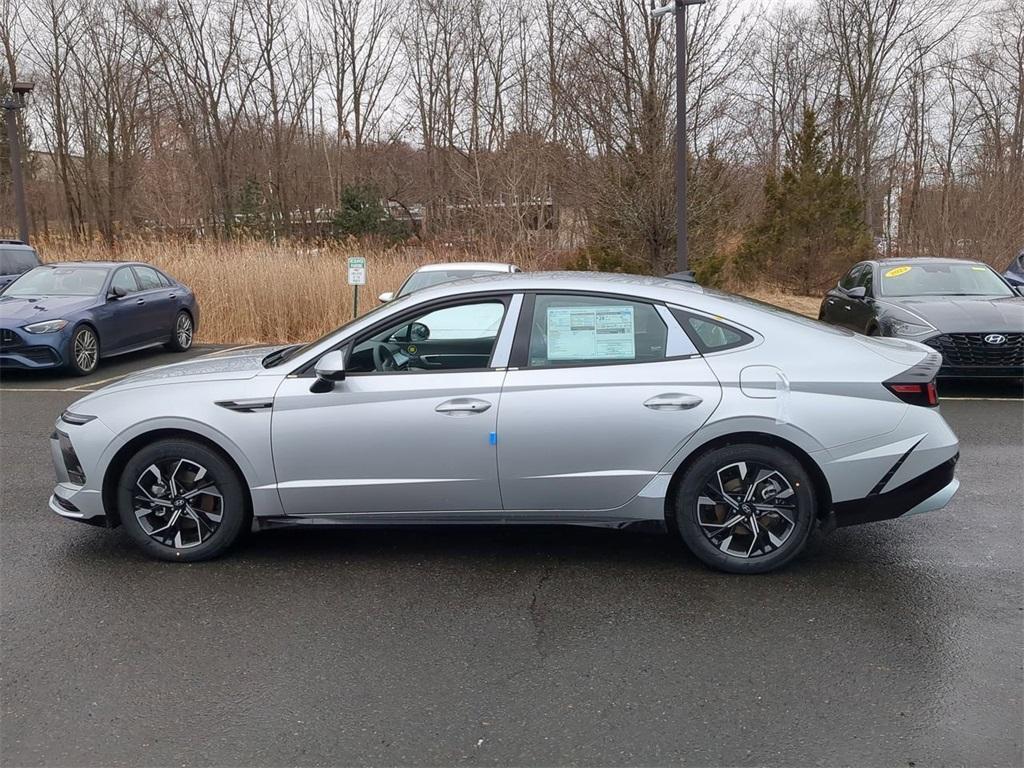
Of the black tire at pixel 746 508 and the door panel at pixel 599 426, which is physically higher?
the door panel at pixel 599 426

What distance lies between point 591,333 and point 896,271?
7.89 metres

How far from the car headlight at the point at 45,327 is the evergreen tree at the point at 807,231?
55.8 ft

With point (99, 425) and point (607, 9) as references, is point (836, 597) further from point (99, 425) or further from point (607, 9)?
point (607, 9)

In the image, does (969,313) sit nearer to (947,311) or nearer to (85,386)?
(947,311)

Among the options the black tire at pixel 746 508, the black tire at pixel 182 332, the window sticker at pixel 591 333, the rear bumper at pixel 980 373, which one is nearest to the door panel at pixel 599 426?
the window sticker at pixel 591 333

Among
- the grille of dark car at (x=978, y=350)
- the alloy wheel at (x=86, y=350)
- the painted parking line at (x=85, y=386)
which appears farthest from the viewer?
the alloy wheel at (x=86, y=350)

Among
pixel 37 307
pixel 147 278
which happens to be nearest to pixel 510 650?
pixel 37 307

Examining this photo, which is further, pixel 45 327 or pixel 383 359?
pixel 45 327

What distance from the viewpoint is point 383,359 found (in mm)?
4648

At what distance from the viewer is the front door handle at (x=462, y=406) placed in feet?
14.0

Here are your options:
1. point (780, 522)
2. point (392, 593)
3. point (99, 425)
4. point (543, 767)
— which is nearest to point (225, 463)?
point (99, 425)

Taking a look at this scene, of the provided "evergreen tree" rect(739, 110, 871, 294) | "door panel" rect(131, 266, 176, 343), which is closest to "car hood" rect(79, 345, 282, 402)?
"door panel" rect(131, 266, 176, 343)

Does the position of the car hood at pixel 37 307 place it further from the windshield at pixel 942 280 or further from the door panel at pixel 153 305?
the windshield at pixel 942 280

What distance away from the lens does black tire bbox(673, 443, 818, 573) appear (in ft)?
13.9
